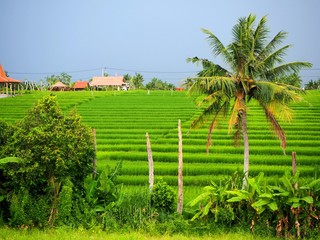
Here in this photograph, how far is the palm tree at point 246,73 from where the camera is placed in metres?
12.4

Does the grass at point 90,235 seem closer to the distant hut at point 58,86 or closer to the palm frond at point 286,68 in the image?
the palm frond at point 286,68

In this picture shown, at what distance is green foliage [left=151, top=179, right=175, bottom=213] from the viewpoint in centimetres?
1023

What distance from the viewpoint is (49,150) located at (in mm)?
9898

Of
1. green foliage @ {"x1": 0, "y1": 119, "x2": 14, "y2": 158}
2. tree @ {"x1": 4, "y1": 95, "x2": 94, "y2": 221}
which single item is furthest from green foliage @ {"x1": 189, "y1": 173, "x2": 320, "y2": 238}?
green foliage @ {"x1": 0, "y1": 119, "x2": 14, "y2": 158}

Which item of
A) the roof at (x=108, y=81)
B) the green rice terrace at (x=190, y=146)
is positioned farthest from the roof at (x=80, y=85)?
the green rice terrace at (x=190, y=146)

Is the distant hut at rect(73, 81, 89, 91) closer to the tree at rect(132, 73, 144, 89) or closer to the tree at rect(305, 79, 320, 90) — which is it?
the tree at rect(132, 73, 144, 89)

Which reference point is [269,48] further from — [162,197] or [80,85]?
[80,85]

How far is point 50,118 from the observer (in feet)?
34.3

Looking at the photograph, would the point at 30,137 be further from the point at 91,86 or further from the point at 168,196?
the point at 91,86

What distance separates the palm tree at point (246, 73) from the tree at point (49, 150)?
13.7 ft

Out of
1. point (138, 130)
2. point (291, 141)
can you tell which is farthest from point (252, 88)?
point (138, 130)

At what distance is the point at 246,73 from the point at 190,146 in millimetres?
9608

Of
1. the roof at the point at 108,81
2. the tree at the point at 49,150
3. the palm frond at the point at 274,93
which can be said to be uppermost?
the roof at the point at 108,81

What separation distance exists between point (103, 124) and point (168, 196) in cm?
2032
